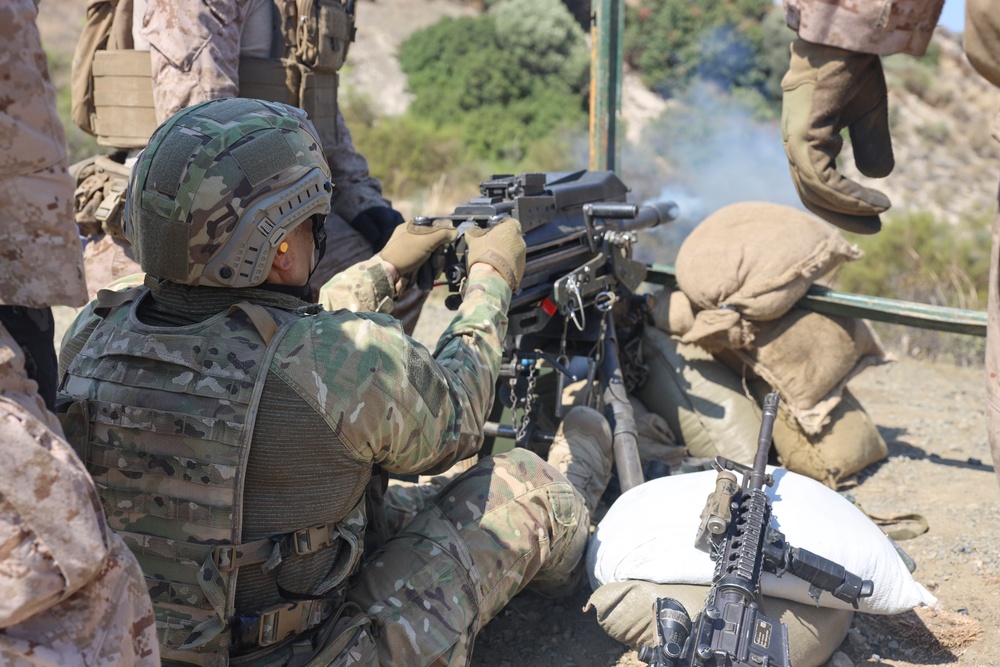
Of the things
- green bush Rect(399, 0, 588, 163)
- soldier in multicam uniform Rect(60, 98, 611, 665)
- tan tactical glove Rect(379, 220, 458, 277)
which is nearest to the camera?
soldier in multicam uniform Rect(60, 98, 611, 665)

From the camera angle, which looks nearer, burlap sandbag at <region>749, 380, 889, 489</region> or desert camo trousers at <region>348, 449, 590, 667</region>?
desert camo trousers at <region>348, 449, 590, 667</region>

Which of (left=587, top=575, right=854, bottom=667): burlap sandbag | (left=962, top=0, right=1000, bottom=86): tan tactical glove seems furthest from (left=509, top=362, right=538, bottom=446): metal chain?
(left=962, top=0, right=1000, bottom=86): tan tactical glove

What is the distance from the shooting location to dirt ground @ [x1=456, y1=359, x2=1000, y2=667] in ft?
9.43

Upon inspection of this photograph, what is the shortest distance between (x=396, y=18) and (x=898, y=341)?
70.1ft

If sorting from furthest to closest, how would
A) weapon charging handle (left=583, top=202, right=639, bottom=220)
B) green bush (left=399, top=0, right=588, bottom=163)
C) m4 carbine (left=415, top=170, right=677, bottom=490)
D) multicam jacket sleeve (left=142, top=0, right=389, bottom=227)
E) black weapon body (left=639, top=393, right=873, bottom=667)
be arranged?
green bush (left=399, top=0, right=588, bottom=163), weapon charging handle (left=583, top=202, right=639, bottom=220), multicam jacket sleeve (left=142, top=0, right=389, bottom=227), m4 carbine (left=415, top=170, right=677, bottom=490), black weapon body (left=639, top=393, right=873, bottom=667)

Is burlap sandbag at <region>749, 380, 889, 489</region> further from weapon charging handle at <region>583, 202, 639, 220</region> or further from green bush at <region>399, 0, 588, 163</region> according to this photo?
green bush at <region>399, 0, 588, 163</region>

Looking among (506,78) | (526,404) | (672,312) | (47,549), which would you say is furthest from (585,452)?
(506,78)

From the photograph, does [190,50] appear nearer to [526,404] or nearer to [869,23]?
[526,404]

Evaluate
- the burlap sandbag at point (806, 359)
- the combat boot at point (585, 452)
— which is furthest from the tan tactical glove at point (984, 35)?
the burlap sandbag at point (806, 359)

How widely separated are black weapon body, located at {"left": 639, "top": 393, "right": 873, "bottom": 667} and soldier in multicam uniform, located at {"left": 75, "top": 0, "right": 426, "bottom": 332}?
1.82 metres

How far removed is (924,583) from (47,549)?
2.95m

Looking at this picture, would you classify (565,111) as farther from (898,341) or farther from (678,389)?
(678,389)

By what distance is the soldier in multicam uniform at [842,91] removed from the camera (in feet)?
8.26

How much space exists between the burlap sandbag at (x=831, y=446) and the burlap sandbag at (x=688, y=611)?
1.52m
